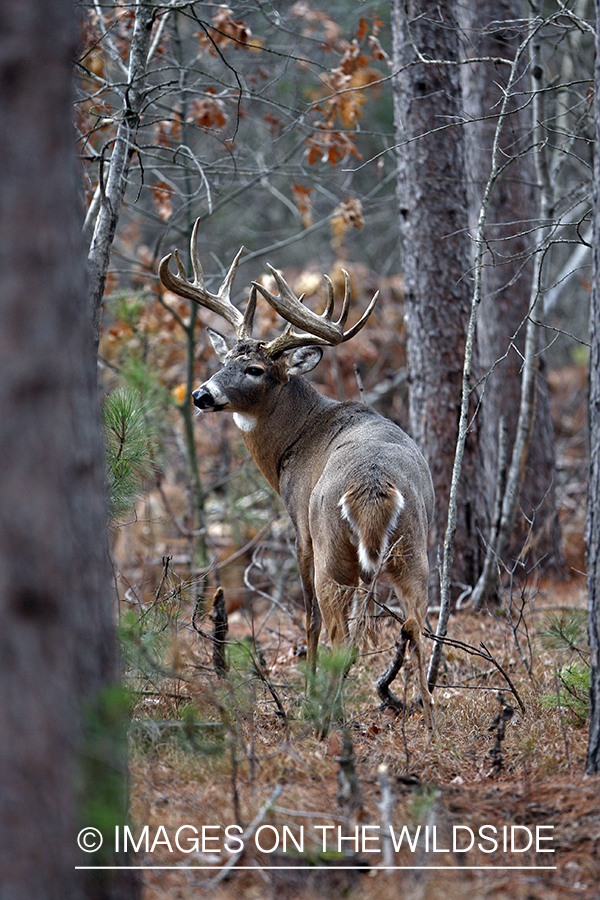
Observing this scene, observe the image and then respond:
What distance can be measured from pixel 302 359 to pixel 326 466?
131cm

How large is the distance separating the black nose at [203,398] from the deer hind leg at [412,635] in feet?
6.53

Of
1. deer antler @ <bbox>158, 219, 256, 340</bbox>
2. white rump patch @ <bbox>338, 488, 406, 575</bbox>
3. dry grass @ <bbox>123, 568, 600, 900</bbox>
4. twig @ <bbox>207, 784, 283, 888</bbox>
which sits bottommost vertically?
dry grass @ <bbox>123, 568, 600, 900</bbox>

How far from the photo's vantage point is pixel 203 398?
5.95 m

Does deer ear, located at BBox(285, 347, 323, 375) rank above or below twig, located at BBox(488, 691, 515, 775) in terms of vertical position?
above

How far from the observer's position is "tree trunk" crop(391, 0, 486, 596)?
22.6ft

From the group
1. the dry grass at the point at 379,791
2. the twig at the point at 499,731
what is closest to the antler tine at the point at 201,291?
the dry grass at the point at 379,791

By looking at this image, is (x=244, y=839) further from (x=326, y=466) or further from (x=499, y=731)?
(x=326, y=466)

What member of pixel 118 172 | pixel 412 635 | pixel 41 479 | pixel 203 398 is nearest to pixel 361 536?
pixel 412 635

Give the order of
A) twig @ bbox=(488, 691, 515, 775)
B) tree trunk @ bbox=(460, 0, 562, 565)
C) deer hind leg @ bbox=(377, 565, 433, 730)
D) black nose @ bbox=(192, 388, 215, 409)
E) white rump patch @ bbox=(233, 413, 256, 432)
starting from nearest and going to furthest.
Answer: twig @ bbox=(488, 691, 515, 775) < deer hind leg @ bbox=(377, 565, 433, 730) < black nose @ bbox=(192, 388, 215, 409) < white rump patch @ bbox=(233, 413, 256, 432) < tree trunk @ bbox=(460, 0, 562, 565)

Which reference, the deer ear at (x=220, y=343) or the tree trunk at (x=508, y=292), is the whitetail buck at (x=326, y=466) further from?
the tree trunk at (x=508, y=292)

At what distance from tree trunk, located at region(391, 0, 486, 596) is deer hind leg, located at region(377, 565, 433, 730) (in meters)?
2.23

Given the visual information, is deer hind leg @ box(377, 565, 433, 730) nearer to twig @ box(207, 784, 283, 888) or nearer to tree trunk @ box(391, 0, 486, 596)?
twig @ box(207, 784, 283, 888)

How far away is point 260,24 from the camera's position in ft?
45.6

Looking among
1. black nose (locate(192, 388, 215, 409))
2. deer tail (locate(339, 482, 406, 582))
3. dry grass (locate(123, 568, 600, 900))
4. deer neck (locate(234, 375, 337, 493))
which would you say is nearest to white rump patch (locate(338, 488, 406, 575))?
deer tail (locate(339, 482, 406, 582))
